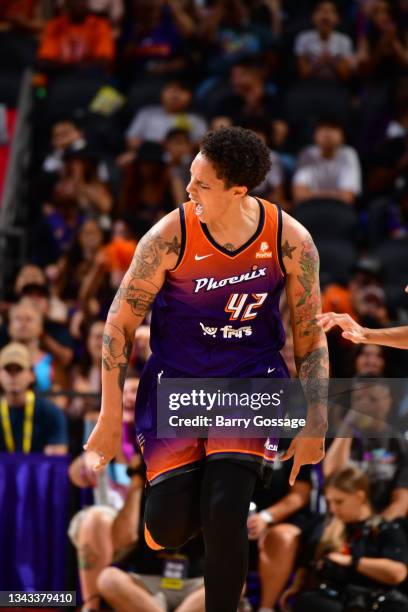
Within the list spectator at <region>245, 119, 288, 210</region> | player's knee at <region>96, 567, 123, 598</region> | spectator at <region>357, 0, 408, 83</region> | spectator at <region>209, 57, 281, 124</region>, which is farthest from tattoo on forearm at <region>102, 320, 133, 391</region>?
spectator at <region>357, 0, 408, 83</region>

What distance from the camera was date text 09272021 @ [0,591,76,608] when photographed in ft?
15.2

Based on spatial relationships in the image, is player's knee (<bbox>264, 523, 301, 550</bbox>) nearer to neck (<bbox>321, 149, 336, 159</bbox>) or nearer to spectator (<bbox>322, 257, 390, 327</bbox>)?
spectator (<bbox>322, 257, 390, 327</bbox>)

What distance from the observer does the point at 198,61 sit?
37.3ft

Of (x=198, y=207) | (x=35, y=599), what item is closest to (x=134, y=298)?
(x=198, y=207)

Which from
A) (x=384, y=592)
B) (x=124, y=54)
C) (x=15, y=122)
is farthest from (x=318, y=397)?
(x=124, y=54)

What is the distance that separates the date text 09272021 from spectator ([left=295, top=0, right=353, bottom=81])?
6842mm

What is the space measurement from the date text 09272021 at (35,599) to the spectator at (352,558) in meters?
1.67

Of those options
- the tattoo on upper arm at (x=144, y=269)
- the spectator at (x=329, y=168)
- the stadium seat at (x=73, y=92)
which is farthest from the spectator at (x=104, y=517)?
the stadium seat at (x=73, y=92)

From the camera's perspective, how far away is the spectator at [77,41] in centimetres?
1109

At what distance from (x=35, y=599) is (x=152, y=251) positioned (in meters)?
1.60

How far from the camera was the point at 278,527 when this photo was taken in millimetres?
6336

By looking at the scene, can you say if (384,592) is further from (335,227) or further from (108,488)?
(335,227)

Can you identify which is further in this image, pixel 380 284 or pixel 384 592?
pixel 380 284

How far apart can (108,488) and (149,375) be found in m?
2.33
